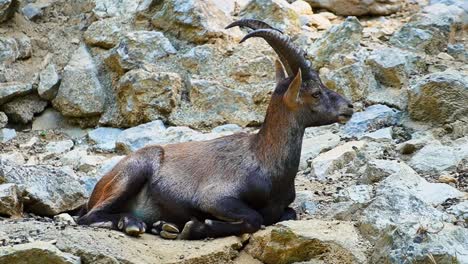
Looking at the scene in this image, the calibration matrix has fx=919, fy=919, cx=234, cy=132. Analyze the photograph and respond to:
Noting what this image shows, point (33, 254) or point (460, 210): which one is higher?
point (33, 254)

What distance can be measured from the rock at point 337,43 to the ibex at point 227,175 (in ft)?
9.16

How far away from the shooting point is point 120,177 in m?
7.85

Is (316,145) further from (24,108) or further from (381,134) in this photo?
(24,108)

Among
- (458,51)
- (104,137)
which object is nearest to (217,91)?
(104,137)

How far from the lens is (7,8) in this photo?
452 inches

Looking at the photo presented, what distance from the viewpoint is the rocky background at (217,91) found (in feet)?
26.5

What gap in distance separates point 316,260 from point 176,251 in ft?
3.40

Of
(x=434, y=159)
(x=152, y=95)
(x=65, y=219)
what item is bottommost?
(x=434, y=159)

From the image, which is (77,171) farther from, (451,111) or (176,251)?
(451,111)

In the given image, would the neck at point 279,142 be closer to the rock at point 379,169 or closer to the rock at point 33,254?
the rock at point 379,169

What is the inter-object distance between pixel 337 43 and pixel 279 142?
3295 mm

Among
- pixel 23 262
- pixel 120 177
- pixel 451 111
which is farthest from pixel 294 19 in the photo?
pixel 23 262

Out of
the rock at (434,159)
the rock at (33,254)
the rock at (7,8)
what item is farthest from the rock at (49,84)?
the rock at (33,254)

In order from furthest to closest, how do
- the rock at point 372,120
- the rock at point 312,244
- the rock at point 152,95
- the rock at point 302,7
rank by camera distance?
the rock at point 302,7
the rock at point 152,95
the rock at point 372,120
the rock at point 312,244
